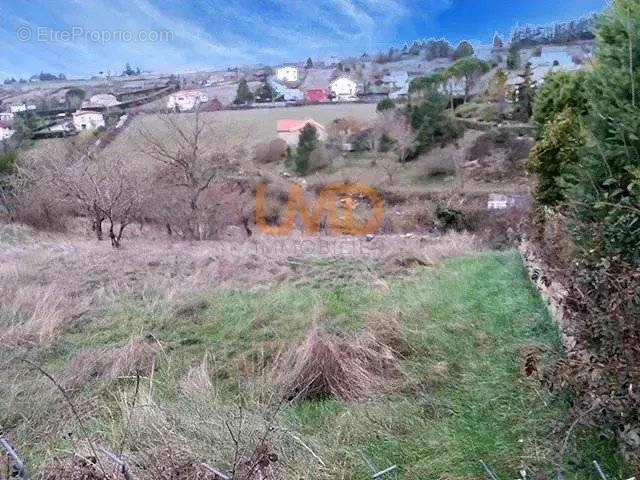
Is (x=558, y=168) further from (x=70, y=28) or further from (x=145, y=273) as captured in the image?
(x=70, y=28)

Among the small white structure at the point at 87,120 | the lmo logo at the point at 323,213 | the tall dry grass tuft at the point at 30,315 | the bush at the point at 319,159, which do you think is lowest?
the tall dry grass tuft at the point at 30,315

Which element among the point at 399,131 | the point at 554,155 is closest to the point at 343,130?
the point at 399,131

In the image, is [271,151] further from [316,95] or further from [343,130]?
[316,95]

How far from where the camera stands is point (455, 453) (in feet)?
7.13

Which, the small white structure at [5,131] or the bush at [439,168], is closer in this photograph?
the small white structure at [5,131]

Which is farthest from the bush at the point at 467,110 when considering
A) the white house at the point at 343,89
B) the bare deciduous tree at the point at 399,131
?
the white house at the point at 343,89

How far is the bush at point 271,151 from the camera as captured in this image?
21047 millimetres

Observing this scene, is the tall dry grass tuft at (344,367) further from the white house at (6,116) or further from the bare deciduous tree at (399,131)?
the white house at (6,116)

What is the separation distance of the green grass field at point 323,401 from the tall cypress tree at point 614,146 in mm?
798

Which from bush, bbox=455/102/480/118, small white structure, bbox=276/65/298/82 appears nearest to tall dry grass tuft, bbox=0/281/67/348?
small white structure, bbox=276/65/298/82

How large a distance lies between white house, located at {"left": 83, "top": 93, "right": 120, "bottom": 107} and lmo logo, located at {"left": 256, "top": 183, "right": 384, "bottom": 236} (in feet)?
25.5

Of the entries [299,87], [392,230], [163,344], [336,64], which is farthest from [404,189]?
[163,344]

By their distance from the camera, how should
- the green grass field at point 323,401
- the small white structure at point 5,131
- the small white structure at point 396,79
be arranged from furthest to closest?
Result: the small white structure at point 396,79
the small white structure at point 5,131
the green grass field at point 323,401

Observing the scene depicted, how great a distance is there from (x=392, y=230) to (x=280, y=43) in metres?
7.65
